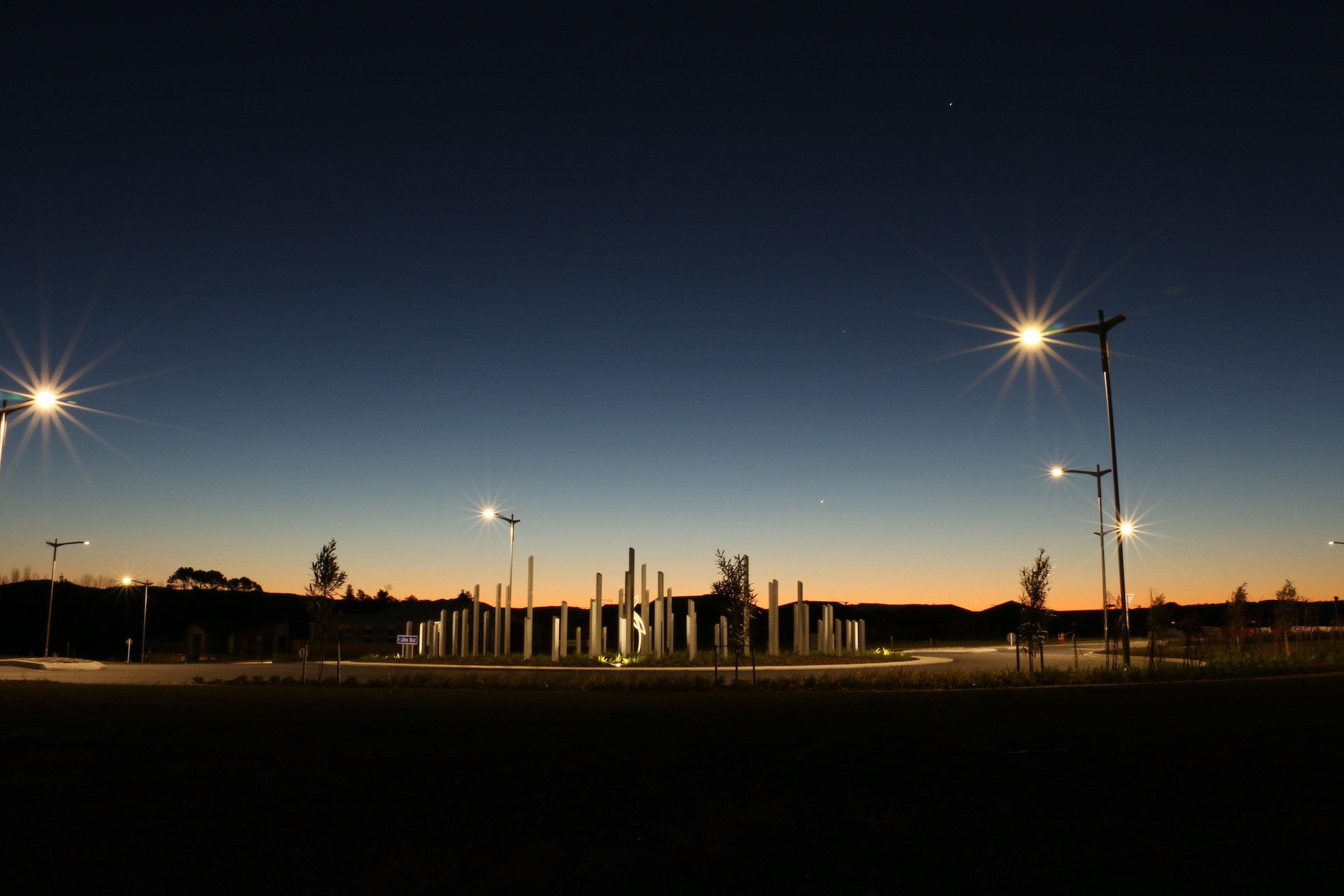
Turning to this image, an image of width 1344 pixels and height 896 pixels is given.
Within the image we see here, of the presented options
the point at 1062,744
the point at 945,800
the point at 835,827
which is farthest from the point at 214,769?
the point at 1062,744

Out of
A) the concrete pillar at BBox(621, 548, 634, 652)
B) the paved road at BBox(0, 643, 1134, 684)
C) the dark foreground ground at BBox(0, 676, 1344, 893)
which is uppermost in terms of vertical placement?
the concrete pillar at BBox(621, 548, 634, 652)

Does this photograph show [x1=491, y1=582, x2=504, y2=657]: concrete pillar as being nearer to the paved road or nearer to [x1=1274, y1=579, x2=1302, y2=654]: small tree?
the paved road

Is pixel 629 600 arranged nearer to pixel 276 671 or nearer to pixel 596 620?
pixel 596 620

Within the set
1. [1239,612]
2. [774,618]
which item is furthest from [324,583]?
[1239,612]

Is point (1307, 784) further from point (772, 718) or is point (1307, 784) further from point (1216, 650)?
point (1216, 650)

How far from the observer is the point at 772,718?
1445 cm

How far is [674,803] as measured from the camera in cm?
738

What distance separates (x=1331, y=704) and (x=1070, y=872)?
12168mm

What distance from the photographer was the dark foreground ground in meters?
5.42

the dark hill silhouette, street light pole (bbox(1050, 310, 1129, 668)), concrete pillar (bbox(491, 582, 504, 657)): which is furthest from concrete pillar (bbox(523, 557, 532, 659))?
the dark hill silhouette

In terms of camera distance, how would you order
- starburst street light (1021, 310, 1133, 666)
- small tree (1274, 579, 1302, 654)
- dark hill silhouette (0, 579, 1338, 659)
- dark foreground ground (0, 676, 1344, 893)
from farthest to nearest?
dark hill silhouette (0, 579, 1338, 659) → small tree (1274, 579, 1302, 654) → starburst street light (1021, 310, 1133, 666) → dark foreground ground (0, 676, 1344, 893)

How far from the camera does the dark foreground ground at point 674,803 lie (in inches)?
213

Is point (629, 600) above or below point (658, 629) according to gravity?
above

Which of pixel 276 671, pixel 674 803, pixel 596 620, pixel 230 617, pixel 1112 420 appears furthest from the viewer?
pixel 230 617
